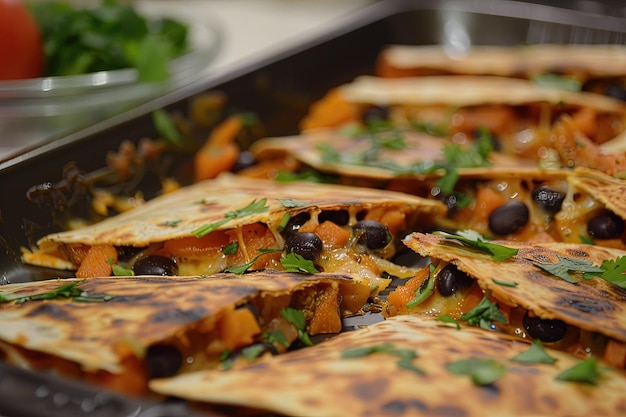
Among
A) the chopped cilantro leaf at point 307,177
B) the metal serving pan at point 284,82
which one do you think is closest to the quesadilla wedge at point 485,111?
the metal serving pan at point 284,82

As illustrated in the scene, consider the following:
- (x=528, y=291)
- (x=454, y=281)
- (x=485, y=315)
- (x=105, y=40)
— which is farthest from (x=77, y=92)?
(x=528, y=291)

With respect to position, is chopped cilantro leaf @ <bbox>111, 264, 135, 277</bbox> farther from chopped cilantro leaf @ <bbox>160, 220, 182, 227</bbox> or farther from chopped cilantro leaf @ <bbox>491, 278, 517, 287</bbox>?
chopped cilantro leaf @ <bbox>491, 278, 517, 287</bbox>

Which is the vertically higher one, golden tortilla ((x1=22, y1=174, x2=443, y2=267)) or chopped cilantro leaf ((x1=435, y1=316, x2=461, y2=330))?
golden tortilla ((x1=22, y1=174, x2=443, y2=267))

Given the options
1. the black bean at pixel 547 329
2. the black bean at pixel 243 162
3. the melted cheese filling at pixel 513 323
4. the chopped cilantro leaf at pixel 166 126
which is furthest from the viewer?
the black bean at pixel 243 162

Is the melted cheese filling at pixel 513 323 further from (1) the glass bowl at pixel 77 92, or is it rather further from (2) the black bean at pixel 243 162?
(1) the glass bowl at pixel 77 92

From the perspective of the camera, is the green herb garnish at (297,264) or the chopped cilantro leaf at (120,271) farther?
the chopped cilantro leaf at (120,271)

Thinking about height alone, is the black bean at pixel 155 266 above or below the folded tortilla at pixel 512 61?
below

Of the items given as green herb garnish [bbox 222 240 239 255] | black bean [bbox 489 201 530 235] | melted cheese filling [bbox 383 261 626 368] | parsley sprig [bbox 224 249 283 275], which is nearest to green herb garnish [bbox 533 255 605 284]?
melted cheese filling [bbox 383 261 626 368]

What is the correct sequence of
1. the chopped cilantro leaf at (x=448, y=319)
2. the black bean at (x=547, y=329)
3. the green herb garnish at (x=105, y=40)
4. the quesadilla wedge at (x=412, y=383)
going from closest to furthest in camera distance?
the quesadilla wedge at (x=412, y=383)
the black bean at (x=547, y=329)
the chopped cilantro leaf at (x=448, y=319)
the green herb garnish at (x=105, y=40)
